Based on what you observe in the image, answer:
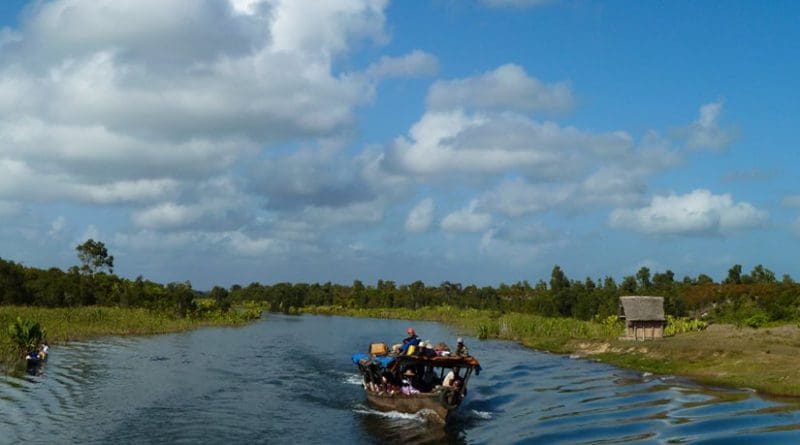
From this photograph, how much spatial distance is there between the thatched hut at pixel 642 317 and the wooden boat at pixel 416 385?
84.0ft

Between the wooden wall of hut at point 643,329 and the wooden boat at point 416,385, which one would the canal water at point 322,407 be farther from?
the wooden wall of hut at point 643,329

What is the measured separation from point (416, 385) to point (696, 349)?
20430 mm

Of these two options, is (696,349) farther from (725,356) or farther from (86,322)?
(86,322)

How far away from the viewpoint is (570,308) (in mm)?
85250

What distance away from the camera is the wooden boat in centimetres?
2569

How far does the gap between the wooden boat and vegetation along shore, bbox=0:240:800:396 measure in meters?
14.5

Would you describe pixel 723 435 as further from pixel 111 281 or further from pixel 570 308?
pixel 111 281

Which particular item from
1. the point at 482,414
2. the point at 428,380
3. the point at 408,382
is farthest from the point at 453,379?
the point at 428,380

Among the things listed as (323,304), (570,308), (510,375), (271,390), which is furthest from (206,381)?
(323,304)

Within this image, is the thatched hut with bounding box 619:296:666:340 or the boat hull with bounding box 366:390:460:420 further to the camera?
the thatched hut with bounding box 619:296:666:340

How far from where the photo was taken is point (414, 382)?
97.5 feet

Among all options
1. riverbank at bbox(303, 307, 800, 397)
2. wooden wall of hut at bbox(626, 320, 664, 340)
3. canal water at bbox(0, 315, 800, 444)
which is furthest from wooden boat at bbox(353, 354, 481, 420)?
wooden wall of hut at bbox(626, 320, 664, 340)

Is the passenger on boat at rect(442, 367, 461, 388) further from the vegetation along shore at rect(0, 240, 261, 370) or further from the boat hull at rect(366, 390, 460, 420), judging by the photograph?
the vegetation along shore at rect(0, 240, 261, 370)

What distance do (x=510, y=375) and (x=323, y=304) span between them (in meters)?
104
